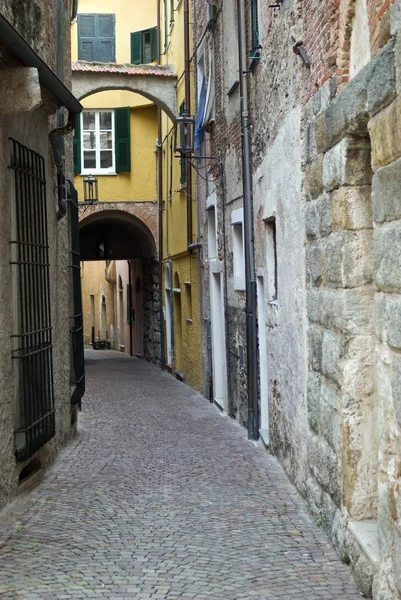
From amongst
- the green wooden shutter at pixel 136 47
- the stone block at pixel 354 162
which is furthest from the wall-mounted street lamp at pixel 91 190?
the stone block at pixel 354 162

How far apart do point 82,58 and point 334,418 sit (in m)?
17.8

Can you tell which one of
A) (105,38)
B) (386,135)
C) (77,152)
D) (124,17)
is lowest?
(386,135)

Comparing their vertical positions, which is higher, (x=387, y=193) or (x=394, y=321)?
(x=387, y=193)

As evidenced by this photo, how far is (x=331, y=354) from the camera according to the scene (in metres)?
5.68

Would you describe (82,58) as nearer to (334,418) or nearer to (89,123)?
(89,123)

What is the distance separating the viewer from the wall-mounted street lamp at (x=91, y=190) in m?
20.1

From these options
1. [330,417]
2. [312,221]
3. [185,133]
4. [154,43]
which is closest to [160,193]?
[154,43]

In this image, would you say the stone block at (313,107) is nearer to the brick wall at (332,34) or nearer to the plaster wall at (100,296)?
the brick wall at (332,34)

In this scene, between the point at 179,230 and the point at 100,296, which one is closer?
the point at 179,230

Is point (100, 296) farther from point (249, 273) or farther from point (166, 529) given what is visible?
point (166, 529)

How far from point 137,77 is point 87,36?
414 centimetres

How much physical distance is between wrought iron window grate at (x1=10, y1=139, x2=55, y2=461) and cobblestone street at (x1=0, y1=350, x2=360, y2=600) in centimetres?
57

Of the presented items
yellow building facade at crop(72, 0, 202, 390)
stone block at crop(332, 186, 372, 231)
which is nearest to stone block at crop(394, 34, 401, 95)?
stone block at crop(332, 186, 372, 231)

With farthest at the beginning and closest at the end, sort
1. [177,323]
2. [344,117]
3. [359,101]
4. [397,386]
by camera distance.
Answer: [177,323] < [344,117] < [359,101] < [397,386]
